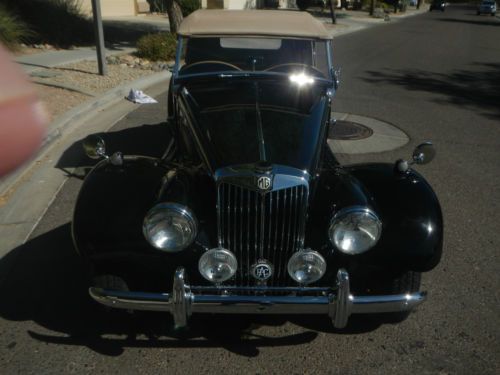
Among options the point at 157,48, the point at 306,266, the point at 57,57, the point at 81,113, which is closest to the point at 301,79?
the point at 306,266

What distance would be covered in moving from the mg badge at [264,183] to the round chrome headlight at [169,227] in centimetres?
39

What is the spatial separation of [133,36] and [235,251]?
1430cm

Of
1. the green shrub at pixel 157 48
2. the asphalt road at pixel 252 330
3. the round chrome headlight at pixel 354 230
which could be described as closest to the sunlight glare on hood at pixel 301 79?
the round chrome headlight at pixel 354 230

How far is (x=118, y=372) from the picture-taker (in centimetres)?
271

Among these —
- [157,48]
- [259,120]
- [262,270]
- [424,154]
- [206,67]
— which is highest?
[206,67]

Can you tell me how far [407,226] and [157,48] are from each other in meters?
9.47

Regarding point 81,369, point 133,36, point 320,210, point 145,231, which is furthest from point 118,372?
→ point 133,36

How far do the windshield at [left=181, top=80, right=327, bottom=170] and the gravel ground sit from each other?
4.06 meters

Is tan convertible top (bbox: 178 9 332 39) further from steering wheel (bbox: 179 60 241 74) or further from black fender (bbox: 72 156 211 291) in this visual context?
black fender (bbox: 72 156 211 291)

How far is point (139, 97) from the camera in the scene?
8281 millimetres

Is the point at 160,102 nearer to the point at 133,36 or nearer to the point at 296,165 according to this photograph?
the point at 296,165

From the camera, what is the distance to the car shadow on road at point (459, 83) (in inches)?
358

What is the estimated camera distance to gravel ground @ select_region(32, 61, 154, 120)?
24.6 feet

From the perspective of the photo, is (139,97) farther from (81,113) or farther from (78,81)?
(78,81)
